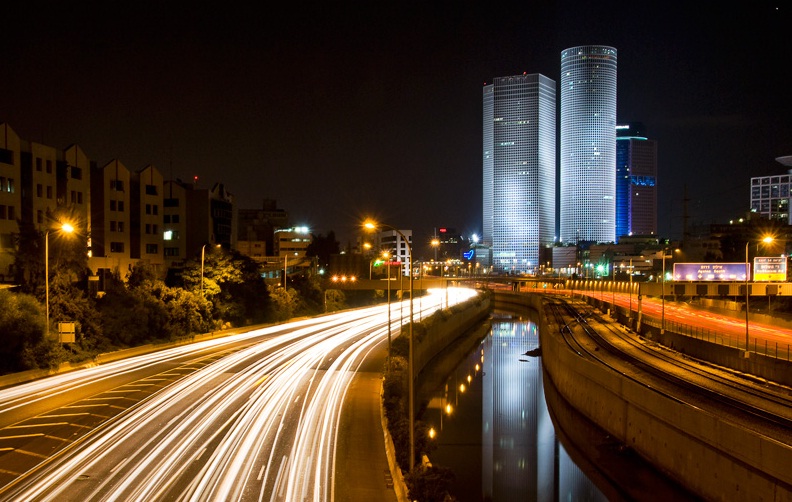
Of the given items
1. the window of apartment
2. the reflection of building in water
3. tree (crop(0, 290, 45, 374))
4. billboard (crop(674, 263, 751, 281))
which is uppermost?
the window of apartment

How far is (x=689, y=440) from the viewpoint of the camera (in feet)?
73.4

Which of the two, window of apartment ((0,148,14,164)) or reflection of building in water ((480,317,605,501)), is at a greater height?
window of apartment ((0,148,14,164))

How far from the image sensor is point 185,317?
49.6 meters

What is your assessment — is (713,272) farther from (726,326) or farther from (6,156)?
(6,156)

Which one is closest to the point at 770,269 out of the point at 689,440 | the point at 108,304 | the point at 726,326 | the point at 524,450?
the point at 726,326

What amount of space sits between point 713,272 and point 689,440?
34.8 metres

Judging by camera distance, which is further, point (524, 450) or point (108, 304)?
point (108, 304)

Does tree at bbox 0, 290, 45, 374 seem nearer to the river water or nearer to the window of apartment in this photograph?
the river water

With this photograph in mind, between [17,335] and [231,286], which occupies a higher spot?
[231,286]

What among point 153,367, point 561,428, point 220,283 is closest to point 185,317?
point 220,283

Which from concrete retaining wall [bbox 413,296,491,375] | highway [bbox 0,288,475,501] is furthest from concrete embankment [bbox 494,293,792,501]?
concrete retaining wall [bbox 413,296,491,375]

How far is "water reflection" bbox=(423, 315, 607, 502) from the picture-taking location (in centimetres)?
2645

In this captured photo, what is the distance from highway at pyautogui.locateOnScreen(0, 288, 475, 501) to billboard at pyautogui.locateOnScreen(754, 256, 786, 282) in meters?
32.0

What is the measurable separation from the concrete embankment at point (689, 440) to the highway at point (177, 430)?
11.6 metres
